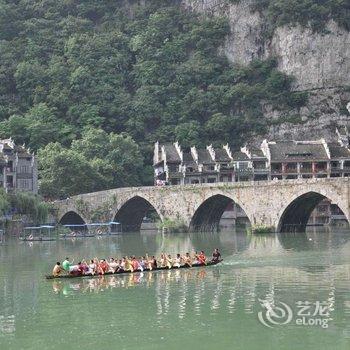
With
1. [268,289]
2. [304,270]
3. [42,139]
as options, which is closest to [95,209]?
[42,139]

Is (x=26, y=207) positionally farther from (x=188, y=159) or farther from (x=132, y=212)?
(x=188, y=159)

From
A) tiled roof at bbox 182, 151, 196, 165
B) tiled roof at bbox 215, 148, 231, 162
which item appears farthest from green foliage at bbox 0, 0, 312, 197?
tiled roof at bbox 215, 148, 231, 162

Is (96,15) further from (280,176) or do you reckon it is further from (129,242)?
(129,242)

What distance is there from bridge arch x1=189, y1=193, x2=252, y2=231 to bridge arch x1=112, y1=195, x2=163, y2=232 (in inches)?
197

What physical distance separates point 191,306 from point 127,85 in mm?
121631

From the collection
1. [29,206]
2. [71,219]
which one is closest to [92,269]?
[29,206]

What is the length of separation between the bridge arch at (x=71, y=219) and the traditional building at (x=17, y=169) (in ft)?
19.2

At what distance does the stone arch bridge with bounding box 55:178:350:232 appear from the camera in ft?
307

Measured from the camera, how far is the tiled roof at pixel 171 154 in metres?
136

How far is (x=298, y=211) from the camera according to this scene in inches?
3939

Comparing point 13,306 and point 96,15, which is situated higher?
point 96,15

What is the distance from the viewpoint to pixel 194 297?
154 feet

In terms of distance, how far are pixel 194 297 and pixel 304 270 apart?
→ 13.8m

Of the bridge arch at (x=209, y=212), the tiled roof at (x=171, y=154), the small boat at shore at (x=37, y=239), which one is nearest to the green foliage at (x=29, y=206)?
the small boat at shore at (x=37, y=239)
